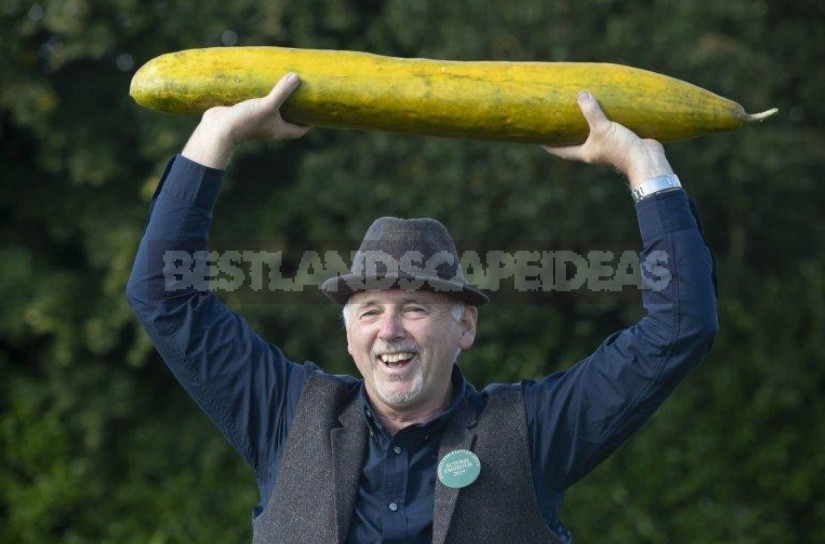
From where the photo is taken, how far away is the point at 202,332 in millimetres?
3312

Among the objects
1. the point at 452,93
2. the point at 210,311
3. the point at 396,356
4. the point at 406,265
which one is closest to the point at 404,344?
the point at 396,356

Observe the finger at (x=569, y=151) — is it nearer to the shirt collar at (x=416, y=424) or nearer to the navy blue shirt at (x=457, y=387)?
the navy blue shirt at (x=457, y=387)

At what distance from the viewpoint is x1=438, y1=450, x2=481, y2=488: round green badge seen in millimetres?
3174

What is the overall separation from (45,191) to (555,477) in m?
6.42

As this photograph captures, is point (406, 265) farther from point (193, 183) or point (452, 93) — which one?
point (193, 183)

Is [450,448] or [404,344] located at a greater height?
[404,344]

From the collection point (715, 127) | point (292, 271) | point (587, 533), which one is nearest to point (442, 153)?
point (292, 271)

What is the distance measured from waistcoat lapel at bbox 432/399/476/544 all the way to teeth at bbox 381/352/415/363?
0.67ft

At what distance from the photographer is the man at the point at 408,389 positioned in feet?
10.3

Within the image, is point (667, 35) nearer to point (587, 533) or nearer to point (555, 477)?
point (587, 533)

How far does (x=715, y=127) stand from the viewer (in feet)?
10.9

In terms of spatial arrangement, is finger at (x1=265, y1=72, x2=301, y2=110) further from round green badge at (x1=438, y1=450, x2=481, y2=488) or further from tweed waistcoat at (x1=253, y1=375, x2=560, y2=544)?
round green badge at (x1=438, y1=450, x2=481, y2=488)

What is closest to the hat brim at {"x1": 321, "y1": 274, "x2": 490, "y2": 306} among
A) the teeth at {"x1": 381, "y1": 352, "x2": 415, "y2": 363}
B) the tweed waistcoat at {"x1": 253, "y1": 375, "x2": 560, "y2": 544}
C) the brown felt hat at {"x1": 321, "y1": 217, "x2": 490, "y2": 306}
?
the brown felt hat at {"x1": 321, "y1": 217, "x2": 490, "y2": 306}

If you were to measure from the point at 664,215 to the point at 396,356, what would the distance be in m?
0.80
